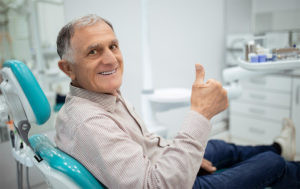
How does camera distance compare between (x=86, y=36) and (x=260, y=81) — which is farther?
(x=260, y=81)

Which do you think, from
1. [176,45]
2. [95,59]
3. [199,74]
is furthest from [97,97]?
[176,45]

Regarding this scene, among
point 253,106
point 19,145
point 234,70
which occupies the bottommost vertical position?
point 253,106

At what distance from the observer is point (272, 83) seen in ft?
8.06

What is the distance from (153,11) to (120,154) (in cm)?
178

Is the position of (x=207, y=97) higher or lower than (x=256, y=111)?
higher

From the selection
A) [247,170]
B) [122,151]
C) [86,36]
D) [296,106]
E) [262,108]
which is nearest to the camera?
[122,151]

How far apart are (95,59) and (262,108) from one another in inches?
83.8

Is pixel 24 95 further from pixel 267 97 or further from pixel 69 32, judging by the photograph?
pixel 267 97

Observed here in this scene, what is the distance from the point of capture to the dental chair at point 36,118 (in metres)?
0.79

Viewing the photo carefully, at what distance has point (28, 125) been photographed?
89cm

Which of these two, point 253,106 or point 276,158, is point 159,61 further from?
point 276,158

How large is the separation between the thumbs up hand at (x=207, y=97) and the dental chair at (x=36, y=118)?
0.41 metres

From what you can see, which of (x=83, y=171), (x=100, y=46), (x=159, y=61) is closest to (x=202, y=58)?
(x=159, y=61)

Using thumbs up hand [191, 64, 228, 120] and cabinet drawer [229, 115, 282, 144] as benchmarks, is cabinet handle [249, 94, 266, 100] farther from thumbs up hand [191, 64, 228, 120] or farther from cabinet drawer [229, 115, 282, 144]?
thumbs up hand [191, 64, 228, 120]
